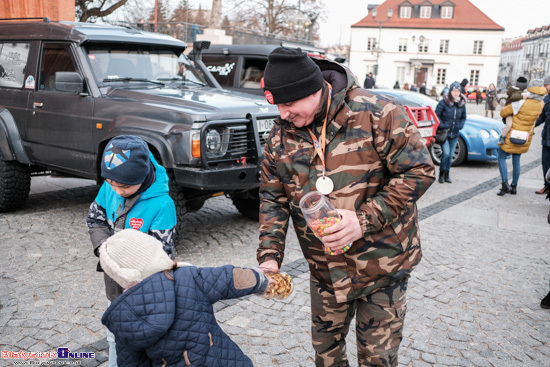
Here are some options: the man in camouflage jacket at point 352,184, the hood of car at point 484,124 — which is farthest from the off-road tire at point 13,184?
the hood of car at point 484,124

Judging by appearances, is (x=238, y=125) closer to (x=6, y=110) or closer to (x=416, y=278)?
(x=416, y=278)

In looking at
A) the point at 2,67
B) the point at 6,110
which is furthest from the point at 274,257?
the point at 2,67

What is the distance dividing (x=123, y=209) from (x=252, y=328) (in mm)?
1577

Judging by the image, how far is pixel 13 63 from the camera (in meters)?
6.42

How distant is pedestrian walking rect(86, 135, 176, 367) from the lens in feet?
8.27

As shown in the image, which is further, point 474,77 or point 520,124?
point 474,77

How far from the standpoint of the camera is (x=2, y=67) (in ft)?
21.5

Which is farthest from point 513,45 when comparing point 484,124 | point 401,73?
point 484,124

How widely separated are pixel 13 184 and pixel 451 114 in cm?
730

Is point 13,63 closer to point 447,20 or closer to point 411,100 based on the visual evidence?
point 411,100

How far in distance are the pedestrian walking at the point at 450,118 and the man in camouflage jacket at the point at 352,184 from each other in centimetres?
752

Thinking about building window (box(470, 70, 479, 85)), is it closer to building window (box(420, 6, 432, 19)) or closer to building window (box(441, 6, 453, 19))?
building window (box(441, 6, 453, 19))

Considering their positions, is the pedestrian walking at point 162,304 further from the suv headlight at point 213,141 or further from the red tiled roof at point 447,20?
the red tiled roof at point 447,20

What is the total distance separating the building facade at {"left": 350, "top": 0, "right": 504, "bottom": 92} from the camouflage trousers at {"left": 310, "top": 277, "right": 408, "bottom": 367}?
66191 mm
